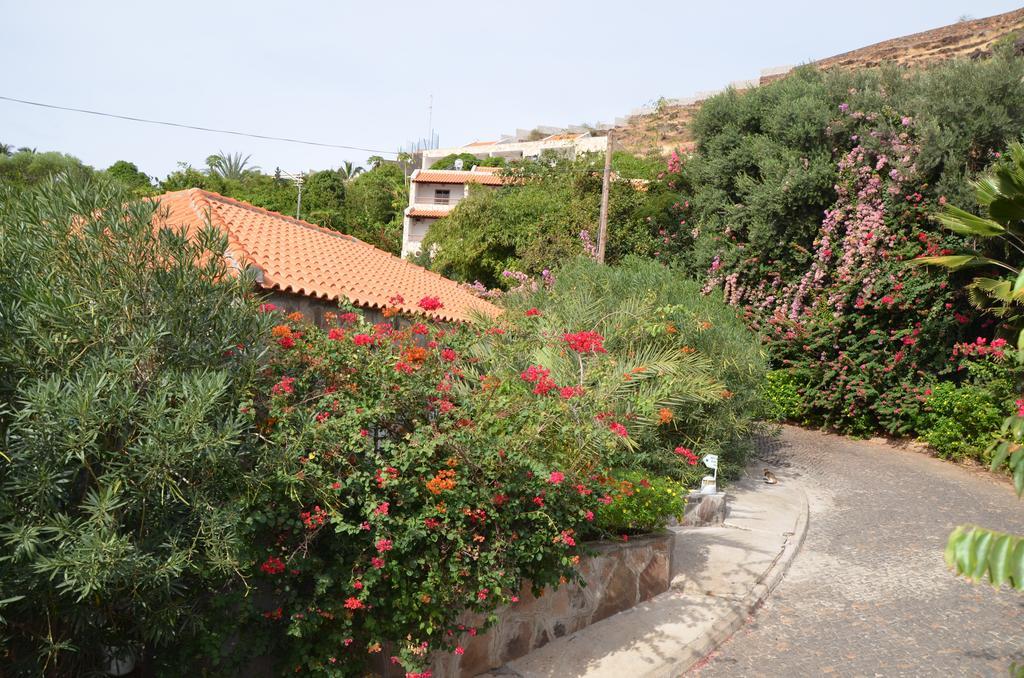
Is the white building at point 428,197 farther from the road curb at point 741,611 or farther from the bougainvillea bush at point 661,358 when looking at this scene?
the road curb at point 741,611

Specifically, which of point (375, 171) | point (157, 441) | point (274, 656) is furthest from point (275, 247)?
point (375, 171)

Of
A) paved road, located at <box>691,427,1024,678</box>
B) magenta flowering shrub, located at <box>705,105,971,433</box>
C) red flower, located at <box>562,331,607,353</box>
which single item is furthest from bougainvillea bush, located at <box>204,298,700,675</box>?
magenta flowering shrub, located at <box>705,105,971,433</box>

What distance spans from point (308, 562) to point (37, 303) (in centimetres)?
204

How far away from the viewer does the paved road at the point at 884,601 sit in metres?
6.35

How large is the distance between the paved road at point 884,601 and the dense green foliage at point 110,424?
13.2 ft

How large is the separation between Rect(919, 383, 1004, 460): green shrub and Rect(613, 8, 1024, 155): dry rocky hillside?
21.3 m

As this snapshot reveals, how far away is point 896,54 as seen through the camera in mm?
47406

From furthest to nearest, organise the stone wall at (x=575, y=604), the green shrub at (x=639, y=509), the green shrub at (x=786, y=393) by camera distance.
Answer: the green shrub at (x=786, y=393), the green shrub at (x=639, y=509), the stone wall at (x=575, y=604)

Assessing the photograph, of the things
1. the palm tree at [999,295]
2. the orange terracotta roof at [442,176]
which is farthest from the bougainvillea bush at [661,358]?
the orange terracotta roof at [442,176]

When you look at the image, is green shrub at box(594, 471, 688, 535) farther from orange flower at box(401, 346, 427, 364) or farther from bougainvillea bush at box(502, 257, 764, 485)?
orange flower at box(401, 346, 427, 364)

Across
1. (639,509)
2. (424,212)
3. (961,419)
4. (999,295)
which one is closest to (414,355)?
(639,509)

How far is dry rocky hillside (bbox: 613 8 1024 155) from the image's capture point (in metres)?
41.9

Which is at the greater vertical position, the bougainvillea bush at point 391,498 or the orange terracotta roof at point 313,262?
the orange terracotta roof at point 313,262

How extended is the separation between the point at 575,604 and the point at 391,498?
7.96ft
